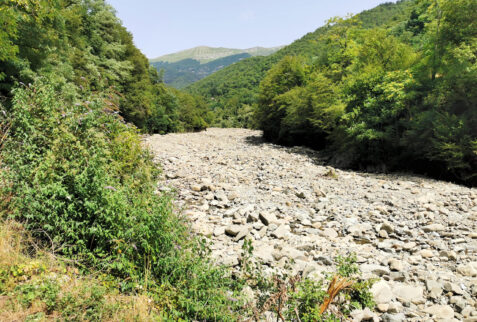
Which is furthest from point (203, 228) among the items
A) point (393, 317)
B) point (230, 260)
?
point (393, 317)

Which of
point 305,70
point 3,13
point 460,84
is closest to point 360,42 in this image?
point 305,70

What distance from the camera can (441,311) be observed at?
3.47 metres

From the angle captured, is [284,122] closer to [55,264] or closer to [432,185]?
[432,185]

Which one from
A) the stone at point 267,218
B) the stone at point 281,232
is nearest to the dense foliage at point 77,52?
the stone at point 267,218

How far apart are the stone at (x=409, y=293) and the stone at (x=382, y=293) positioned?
14 cm

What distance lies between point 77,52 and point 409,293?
827 inches

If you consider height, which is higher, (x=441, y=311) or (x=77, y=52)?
(x=77, y=52)

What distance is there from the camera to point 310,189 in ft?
30.3

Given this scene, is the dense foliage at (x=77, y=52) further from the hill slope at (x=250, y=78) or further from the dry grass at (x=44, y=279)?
the hill slope at (x=250, y=78)

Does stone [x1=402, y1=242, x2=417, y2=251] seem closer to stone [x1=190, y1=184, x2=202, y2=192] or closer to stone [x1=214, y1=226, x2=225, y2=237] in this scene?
stone [x1=214, y1=226, x2=225, y2=237]

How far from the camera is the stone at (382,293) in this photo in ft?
12.3

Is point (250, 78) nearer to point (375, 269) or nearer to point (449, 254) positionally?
point (449, 254)

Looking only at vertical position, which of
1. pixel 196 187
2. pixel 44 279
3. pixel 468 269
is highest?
pixel 44 279

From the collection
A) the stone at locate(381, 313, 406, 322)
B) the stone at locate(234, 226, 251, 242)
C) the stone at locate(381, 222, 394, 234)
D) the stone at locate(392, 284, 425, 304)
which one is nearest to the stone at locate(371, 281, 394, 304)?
the stone at locate(392, 284, 425, 304)
